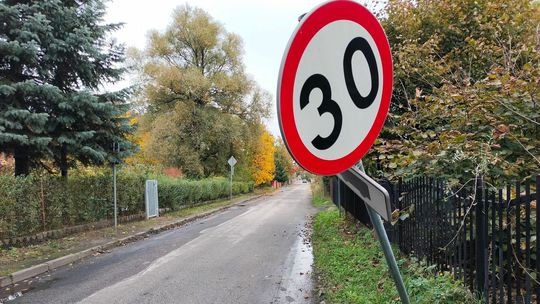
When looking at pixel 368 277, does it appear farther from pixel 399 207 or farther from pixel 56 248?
pixel 56 248

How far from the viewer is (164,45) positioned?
30.9 metres

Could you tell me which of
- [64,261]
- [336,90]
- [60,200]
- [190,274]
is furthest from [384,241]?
[60,200]

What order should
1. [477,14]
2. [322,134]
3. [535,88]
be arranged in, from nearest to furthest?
[322,134], [535,88], [477,14]

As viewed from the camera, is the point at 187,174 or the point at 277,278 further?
the point at 187,174

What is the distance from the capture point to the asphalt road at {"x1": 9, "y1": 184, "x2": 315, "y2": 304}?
17.3 feet

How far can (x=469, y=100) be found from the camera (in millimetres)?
4148

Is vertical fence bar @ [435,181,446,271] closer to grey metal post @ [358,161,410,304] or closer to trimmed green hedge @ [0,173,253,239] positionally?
grey metal post @ [358,161,410,304]

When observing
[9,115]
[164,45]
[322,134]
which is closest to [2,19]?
[9,115]

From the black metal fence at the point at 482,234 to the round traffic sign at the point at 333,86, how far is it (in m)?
1.61

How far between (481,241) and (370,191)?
2447mm

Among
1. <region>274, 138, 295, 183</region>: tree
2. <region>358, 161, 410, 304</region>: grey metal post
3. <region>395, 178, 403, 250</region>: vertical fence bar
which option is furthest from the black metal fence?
<region>274, 138, 295, 183</region>: tree

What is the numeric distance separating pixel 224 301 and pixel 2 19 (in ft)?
29.0

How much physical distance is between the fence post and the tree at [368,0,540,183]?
254 mm

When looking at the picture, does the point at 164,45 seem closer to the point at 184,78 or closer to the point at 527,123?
the point at 184,78
